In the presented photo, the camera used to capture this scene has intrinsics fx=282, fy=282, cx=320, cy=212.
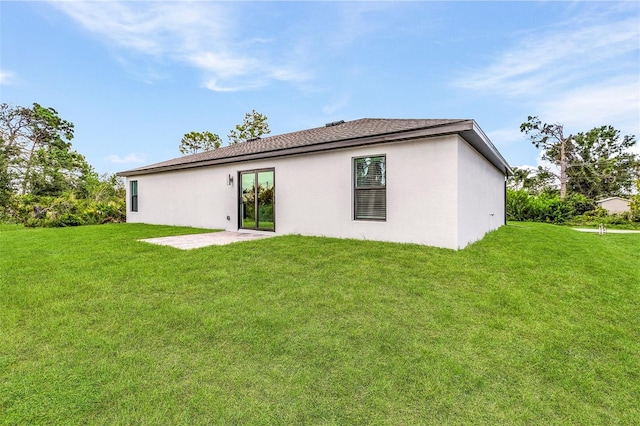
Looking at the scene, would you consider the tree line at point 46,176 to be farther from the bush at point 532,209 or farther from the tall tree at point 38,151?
the bush at point 532,209

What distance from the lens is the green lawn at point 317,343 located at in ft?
6.26

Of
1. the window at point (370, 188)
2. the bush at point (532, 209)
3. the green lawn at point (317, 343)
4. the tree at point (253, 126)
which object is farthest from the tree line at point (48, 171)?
the bush at point (532, 209)

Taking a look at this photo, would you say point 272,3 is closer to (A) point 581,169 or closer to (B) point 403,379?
(B) point 403,379

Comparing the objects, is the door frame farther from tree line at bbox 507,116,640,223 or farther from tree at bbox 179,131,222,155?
tree line at bbox 507,116,640,223

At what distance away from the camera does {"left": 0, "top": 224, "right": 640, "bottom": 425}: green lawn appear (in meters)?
1.91

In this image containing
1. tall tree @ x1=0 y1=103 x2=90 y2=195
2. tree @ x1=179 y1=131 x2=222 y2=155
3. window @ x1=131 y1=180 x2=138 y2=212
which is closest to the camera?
window @ x1=131 y1=180 x2=138 y2=212

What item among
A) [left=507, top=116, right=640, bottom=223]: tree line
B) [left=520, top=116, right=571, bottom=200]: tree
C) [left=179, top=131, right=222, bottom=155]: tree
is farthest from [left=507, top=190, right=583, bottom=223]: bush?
[left=179, top=131, right=222, bottom=155]: tree

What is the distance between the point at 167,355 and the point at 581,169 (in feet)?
130

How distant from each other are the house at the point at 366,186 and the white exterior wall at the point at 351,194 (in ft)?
0.07

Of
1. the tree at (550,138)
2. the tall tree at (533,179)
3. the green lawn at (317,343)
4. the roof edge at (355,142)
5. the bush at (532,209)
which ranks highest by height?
the tree at (550,138)

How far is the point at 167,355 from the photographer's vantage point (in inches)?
95.4

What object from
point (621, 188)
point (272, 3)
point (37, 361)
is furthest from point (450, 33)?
point (621, 188)

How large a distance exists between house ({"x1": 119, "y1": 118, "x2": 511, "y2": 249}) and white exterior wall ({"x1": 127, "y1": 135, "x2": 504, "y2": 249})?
0.07 ft

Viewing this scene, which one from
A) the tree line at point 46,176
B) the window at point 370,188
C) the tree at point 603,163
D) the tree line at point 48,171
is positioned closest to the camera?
the window at point 370,188
